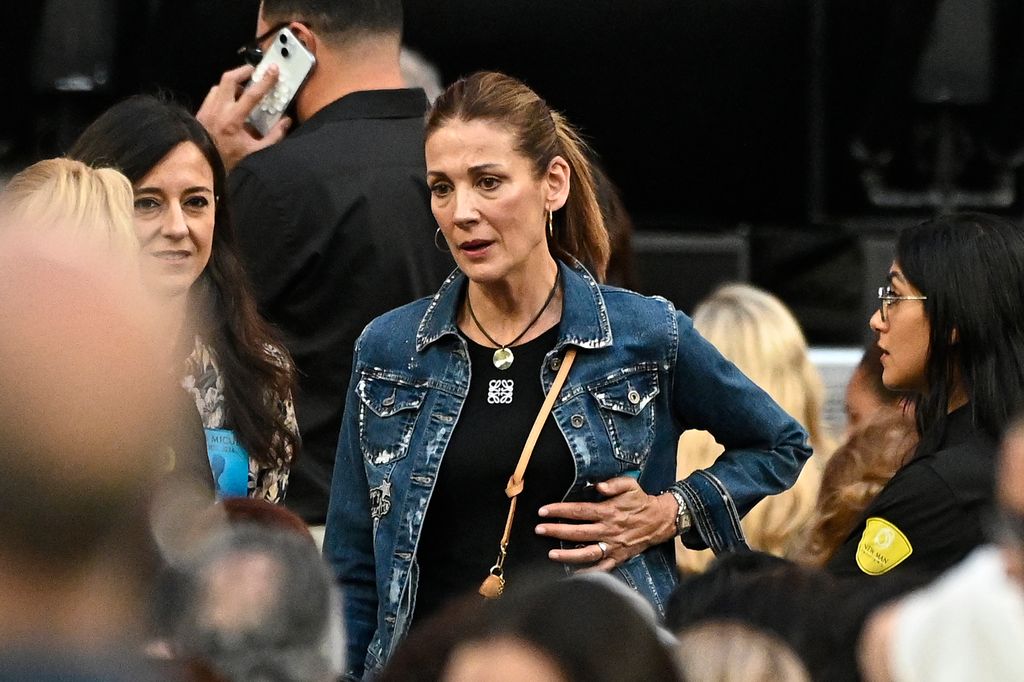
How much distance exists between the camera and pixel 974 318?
350 cm

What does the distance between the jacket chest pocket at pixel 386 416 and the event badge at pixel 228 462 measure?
30cm

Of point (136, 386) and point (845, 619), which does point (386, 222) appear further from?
point (136, 386)

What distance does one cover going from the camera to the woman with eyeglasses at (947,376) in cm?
329

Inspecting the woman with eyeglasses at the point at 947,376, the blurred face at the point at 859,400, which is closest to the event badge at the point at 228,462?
the woman with eyeglasses at the point at 947,376

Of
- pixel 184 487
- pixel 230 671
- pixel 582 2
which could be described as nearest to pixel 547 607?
Answer: pixel 230 671

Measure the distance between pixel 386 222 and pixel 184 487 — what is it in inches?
55.4

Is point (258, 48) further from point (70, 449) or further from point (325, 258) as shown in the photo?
point (70, 449)

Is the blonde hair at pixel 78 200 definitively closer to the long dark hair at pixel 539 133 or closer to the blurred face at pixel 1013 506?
the long dark hair at pixel 539 133

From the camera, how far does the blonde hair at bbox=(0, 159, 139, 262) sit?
3430mm

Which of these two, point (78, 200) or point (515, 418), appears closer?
point (515, 418)

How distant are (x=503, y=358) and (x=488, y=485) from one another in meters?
0.23

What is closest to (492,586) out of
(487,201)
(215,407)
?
(487,201)

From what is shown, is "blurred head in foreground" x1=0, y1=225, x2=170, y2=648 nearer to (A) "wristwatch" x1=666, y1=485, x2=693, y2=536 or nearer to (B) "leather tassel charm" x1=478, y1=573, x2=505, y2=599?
(B) "leather tassel charm" x1=478, y1=573, x2=505, y2=599

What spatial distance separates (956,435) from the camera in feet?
11.3
